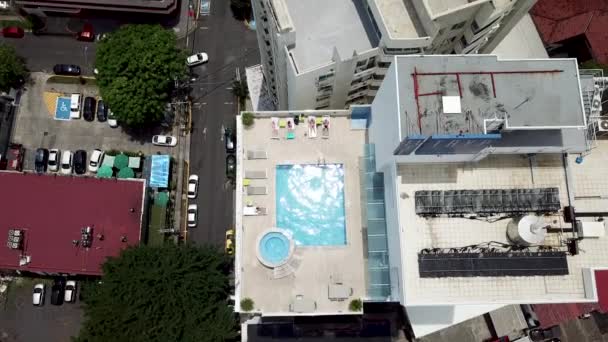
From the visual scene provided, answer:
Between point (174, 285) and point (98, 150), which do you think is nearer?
point (174, 285)

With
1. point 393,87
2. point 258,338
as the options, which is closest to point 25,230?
point 258,338

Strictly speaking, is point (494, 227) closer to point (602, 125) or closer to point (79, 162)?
point (602, 125)

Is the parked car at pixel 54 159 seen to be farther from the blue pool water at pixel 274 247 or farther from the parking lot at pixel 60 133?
the blue pool water at pixel 274 247

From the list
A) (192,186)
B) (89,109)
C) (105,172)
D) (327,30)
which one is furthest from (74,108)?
(327,30)

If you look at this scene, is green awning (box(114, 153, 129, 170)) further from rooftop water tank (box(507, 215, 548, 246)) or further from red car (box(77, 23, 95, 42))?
rooftop water tank (box(507, 215, 548, 246))

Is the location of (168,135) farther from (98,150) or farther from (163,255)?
(163,255)

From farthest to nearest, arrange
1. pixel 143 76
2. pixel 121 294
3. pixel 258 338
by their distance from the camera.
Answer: pixel 143 76, pixel 258 338, pixel 121 294
